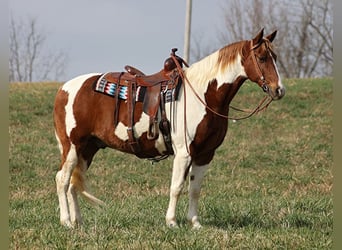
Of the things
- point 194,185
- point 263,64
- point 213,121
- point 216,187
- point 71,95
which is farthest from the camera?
point 216,187

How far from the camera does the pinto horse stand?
17.4ft

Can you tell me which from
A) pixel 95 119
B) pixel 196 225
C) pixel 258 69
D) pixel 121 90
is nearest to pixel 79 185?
pixel 95 119

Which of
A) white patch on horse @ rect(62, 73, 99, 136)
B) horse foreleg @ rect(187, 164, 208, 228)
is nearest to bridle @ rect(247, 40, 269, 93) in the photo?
horse foreleg @ rect(187, 164, 208, 228)

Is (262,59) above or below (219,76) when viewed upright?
above

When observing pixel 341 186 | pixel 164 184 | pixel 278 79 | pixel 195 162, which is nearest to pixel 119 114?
pixel 195 162

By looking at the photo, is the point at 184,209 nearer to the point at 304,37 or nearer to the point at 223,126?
the point at 223,126

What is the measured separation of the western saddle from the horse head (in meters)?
0.81

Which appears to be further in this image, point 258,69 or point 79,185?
point 79,185

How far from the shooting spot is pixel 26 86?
21234mm

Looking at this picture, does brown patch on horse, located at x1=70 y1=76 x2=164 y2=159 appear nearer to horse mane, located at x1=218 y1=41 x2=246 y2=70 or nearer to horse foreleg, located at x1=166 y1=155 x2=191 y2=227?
horse foreleg, located at x1=166 y1=155 x2=191 y2=227

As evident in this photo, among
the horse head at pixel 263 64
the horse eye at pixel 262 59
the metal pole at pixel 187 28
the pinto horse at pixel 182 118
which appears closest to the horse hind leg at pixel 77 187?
the pinto horse at pixel 182 118

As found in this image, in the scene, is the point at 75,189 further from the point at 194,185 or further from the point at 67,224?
the point at 194,185

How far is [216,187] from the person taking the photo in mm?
10211

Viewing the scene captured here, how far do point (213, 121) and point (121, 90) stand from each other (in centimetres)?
105
